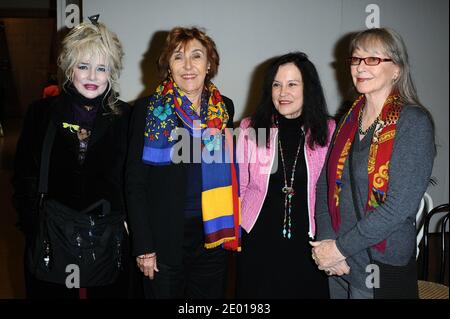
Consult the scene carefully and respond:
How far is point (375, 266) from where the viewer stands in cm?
173

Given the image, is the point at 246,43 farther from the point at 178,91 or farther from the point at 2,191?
the point at 2,191

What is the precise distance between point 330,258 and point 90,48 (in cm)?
140

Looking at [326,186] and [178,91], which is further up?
[178,91]

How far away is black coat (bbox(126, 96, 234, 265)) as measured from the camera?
6.33ft

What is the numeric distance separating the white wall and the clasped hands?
2319 millimetres

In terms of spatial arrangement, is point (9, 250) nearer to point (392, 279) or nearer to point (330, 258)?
point (330, 258)

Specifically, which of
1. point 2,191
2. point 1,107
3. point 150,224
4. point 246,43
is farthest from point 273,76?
point 1,107

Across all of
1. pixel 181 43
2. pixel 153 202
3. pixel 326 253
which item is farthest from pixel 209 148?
pixel 326 253

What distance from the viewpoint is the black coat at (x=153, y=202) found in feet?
6.33

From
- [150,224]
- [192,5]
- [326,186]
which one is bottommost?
[150,224]

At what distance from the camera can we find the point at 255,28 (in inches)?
152

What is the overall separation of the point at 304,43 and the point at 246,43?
542mm

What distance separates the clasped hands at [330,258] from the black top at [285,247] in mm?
247

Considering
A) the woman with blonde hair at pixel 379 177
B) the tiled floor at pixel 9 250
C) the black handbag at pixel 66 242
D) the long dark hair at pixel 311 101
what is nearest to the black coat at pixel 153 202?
the black handbag at pixel 66 242
